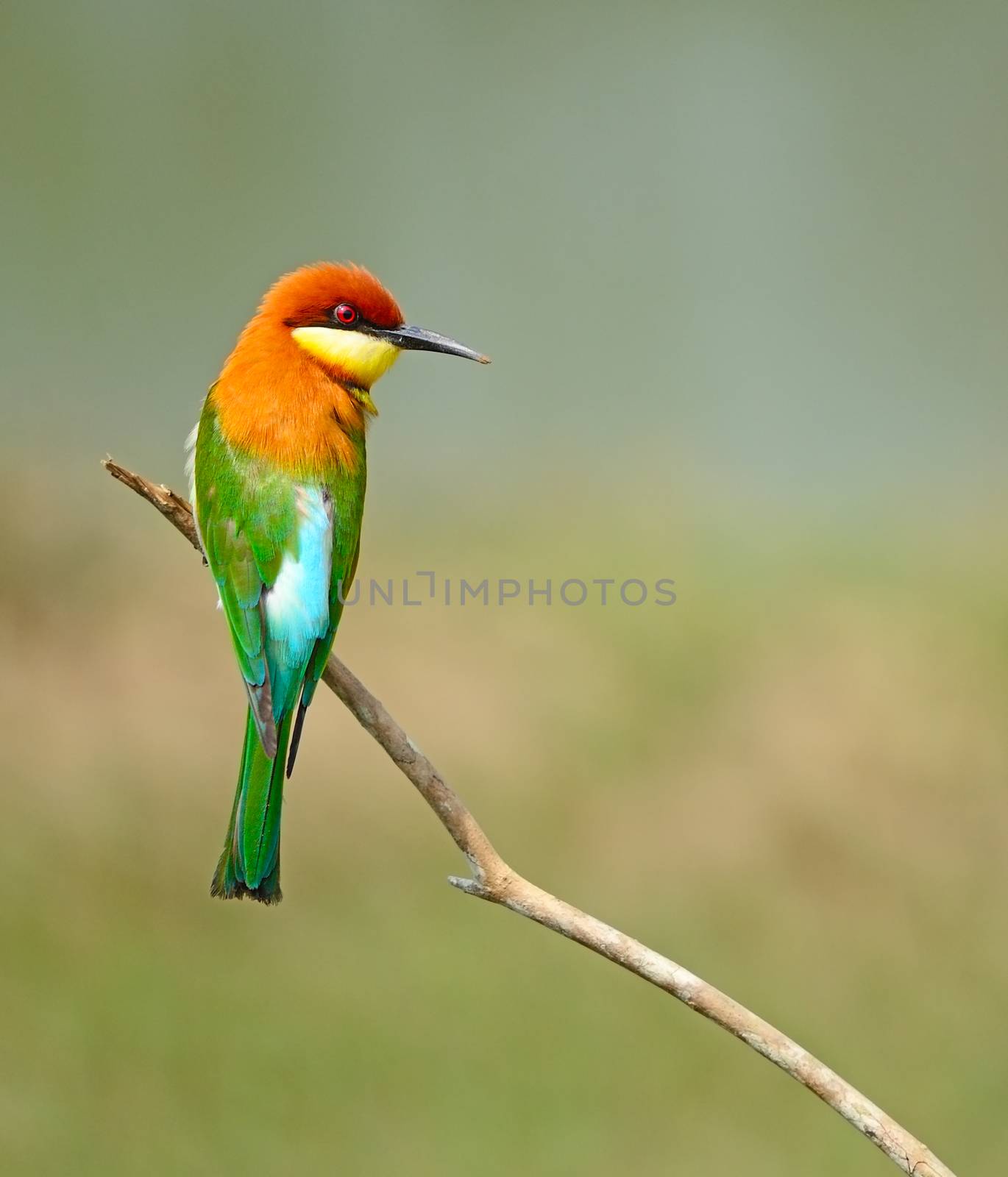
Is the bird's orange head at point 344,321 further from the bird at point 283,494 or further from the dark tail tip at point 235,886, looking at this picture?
the dark tail tip at point 235,886

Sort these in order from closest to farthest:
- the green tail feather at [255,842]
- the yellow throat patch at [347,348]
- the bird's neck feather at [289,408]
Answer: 1. the green tail feather at [255,842]
2. the bird's neck feather at [289,408]
3. the yellow throat patch at [347,348]

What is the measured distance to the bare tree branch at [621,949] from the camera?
975mm

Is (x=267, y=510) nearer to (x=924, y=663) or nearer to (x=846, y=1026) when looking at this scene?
(x=846, y=1026)

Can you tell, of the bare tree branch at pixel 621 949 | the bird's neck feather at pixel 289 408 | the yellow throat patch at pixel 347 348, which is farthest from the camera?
the yellow throat patch at pixel 347 348

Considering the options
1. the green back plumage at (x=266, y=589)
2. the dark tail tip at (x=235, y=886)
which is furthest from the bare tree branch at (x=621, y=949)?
the dark tail tip at (x=235, y=886)

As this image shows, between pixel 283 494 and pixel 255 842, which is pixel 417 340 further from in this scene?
pixel 255 842

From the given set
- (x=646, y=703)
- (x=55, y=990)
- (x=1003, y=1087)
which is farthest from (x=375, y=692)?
(x=1003, y=1087)

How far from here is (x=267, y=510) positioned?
1340 millimetres

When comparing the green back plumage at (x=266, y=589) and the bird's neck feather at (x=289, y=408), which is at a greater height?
the bird's neck feather at (x=289, y=408)

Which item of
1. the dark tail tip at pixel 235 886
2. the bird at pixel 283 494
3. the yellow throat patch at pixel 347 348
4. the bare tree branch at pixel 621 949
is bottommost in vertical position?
the dark tail tip at pixel 235 886

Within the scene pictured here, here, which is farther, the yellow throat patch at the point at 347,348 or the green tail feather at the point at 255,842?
the yellow throat patch at the point at 347,348

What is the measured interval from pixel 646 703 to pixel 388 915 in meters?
0.64

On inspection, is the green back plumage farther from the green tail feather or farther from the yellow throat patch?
the yellow throat patch

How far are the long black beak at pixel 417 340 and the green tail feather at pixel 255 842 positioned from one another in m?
0.53
